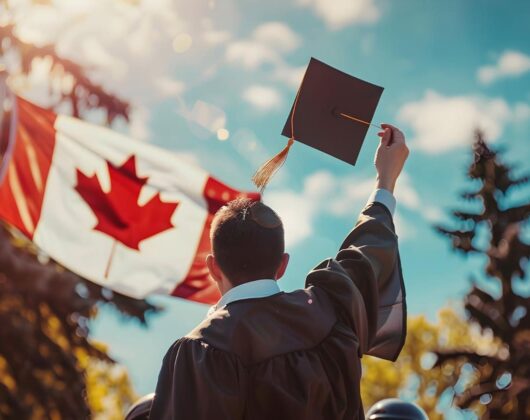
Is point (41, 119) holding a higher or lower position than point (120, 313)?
higher

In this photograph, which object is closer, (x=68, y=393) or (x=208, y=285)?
(x=208, y=285)

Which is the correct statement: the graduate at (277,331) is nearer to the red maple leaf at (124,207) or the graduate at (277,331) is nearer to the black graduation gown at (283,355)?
the black graduation gown at (283,355)

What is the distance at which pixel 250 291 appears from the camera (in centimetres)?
224

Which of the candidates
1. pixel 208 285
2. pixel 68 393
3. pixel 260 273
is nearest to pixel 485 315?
pixel 68 393

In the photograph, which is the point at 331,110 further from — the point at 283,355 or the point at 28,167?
the point at 28,167

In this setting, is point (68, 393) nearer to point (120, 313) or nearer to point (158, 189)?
point (120, 313)

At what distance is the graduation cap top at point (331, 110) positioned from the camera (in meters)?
2.99

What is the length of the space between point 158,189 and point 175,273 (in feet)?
2.49

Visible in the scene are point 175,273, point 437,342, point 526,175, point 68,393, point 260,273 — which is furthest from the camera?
point 437,342

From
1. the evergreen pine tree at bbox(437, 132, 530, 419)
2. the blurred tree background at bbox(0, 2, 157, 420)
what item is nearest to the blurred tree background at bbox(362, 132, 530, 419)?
the evergreen pine tree at bbox(437, 132, 530, 419)

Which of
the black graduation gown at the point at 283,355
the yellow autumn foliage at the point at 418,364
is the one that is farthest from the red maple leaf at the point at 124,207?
the yellow autumn foliage at the point at 418,364

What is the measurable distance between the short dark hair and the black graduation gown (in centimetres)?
11

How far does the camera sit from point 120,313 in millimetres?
13078

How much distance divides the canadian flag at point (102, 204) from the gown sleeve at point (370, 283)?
3.68 m
